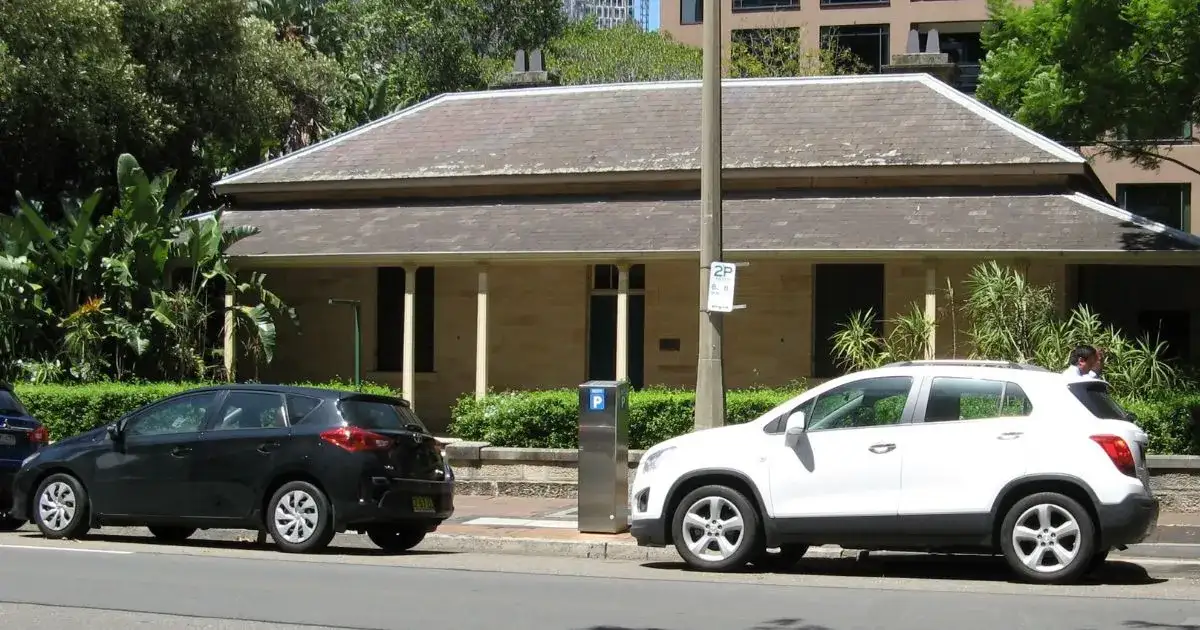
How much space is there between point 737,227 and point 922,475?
10082mm

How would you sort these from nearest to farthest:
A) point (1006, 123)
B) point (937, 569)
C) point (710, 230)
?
point (937, 569)
point (710, 230)
point (1006, 123)

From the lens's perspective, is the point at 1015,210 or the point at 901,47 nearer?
the point at 1015,210

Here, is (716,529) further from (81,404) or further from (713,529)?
(81,404)

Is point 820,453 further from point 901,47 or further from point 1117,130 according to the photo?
point 901,47

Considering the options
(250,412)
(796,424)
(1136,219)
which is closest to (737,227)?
(1136,219)

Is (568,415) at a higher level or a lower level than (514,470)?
higher

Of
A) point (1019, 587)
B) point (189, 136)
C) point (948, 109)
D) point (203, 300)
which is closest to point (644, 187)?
point (948, 109)

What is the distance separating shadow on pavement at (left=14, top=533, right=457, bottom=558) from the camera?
13.3m

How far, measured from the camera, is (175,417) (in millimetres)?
13703

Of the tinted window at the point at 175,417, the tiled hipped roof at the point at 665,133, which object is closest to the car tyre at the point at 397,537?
the tinted window at the point at 175,417

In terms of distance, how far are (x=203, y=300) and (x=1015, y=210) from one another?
39.7ft

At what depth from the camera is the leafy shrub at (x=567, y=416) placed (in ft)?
57.1

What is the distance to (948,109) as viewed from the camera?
2269 cm

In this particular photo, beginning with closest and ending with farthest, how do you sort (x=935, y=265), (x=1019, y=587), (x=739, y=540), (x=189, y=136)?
(x=1019, y=587) < (x=739, y=540) < (x=935, y=265) < (x=189, y=136)
